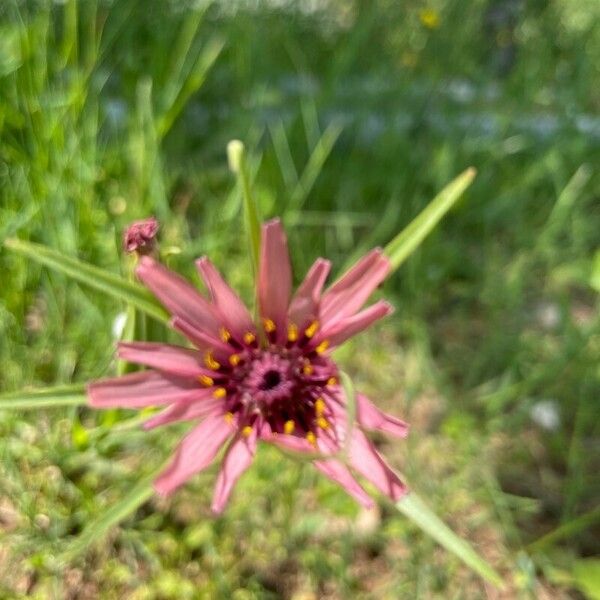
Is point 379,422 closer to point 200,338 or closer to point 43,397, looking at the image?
point 200,338

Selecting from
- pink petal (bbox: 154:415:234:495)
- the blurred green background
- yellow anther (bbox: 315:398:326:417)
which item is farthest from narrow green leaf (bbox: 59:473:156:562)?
the blurred green background

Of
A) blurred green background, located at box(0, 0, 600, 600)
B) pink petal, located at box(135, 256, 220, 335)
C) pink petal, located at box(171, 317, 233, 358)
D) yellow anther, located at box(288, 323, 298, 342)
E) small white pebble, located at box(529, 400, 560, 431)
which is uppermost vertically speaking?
pink petal, located at box(135, 256, 220, 335)

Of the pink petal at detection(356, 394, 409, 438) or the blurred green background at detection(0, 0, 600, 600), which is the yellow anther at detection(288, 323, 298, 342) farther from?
the blurred green background at detection(0, 0, 600, 600)

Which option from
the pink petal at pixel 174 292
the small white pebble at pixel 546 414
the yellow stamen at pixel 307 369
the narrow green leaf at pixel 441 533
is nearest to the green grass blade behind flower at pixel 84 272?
the pink petal at pixel 174 292

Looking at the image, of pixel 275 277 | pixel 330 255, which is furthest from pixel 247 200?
pixel 330 255

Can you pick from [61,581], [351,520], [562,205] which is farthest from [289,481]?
[562,205]

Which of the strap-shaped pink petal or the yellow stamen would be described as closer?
the strap-shaped pink petal
